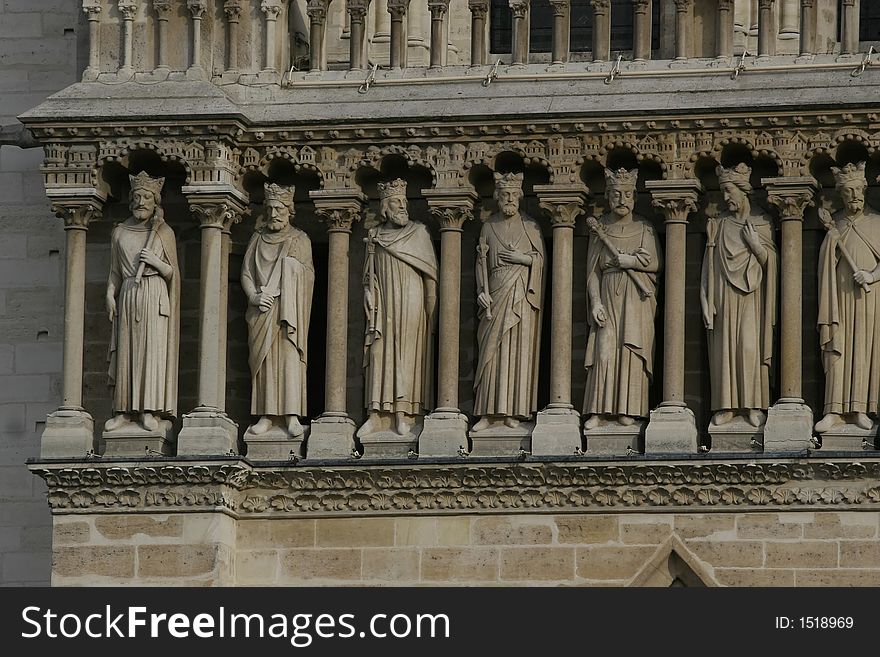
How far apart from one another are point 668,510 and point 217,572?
304 centimetres

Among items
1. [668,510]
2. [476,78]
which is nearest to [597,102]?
[476,78]

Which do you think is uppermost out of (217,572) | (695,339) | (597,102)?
(597,102)

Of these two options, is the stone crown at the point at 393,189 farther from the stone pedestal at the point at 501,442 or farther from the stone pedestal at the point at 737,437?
the stone pedestal at the point at 737,437

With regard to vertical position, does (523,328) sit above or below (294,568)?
above

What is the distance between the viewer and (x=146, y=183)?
85.7ft

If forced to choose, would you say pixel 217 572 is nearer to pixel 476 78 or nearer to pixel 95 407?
pixel 95 407

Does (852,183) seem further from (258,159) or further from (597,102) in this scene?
(258,159)

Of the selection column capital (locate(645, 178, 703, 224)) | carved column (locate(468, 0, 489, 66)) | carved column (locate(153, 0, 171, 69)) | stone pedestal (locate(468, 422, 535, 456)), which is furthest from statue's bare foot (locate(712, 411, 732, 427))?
carved column (locate(153, 0, 171, 69))

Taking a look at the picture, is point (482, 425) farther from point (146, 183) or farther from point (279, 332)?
point (146, 183)

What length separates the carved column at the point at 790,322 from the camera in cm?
2520

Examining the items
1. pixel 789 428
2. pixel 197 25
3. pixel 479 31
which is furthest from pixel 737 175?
pixel 197 25

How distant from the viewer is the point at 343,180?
26109 millimetres

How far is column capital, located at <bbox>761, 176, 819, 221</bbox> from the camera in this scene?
1003 inches

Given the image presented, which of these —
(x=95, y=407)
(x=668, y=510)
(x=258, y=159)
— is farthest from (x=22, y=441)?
(x=668, y=510)
